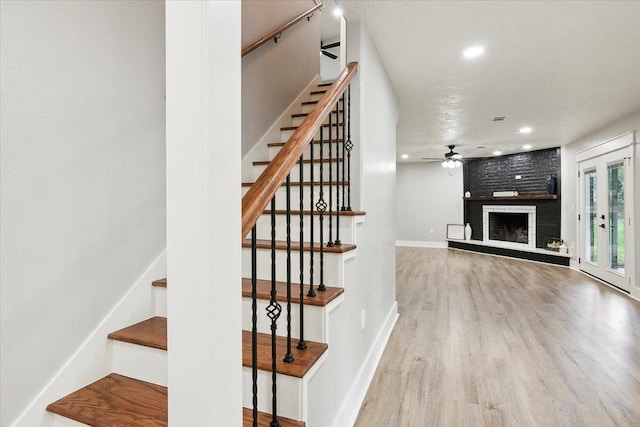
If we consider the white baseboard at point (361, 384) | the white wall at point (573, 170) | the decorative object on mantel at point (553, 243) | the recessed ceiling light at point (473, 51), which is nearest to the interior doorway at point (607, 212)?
the white wall at point (573, 170)

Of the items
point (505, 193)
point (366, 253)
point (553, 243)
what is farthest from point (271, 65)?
point (505, 193)

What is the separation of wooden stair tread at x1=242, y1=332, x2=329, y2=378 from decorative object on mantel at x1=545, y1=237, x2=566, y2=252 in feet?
24.0

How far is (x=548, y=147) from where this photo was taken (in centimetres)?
728

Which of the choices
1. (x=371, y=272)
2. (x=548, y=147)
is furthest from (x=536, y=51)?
(x=548, y=147)

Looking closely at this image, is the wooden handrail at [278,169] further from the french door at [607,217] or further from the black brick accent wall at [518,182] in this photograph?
the black brick accent wall at [518,182]

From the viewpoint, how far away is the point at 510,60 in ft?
9.71

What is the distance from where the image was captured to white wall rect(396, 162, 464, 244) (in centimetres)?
959

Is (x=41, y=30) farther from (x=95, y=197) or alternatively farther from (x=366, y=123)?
(x=366, y=123)

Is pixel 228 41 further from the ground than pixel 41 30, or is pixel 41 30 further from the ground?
pixel 41 30

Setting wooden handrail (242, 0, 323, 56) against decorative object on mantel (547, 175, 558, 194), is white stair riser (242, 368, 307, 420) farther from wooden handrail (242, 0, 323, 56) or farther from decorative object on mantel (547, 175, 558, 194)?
decorative object on mantel (547, 175, 558, 194)

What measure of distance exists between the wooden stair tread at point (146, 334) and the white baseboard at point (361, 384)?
3.07ft

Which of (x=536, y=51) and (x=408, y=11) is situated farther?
(x=536, y=51)

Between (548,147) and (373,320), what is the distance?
692 cm

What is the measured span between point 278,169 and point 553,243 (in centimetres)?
782
